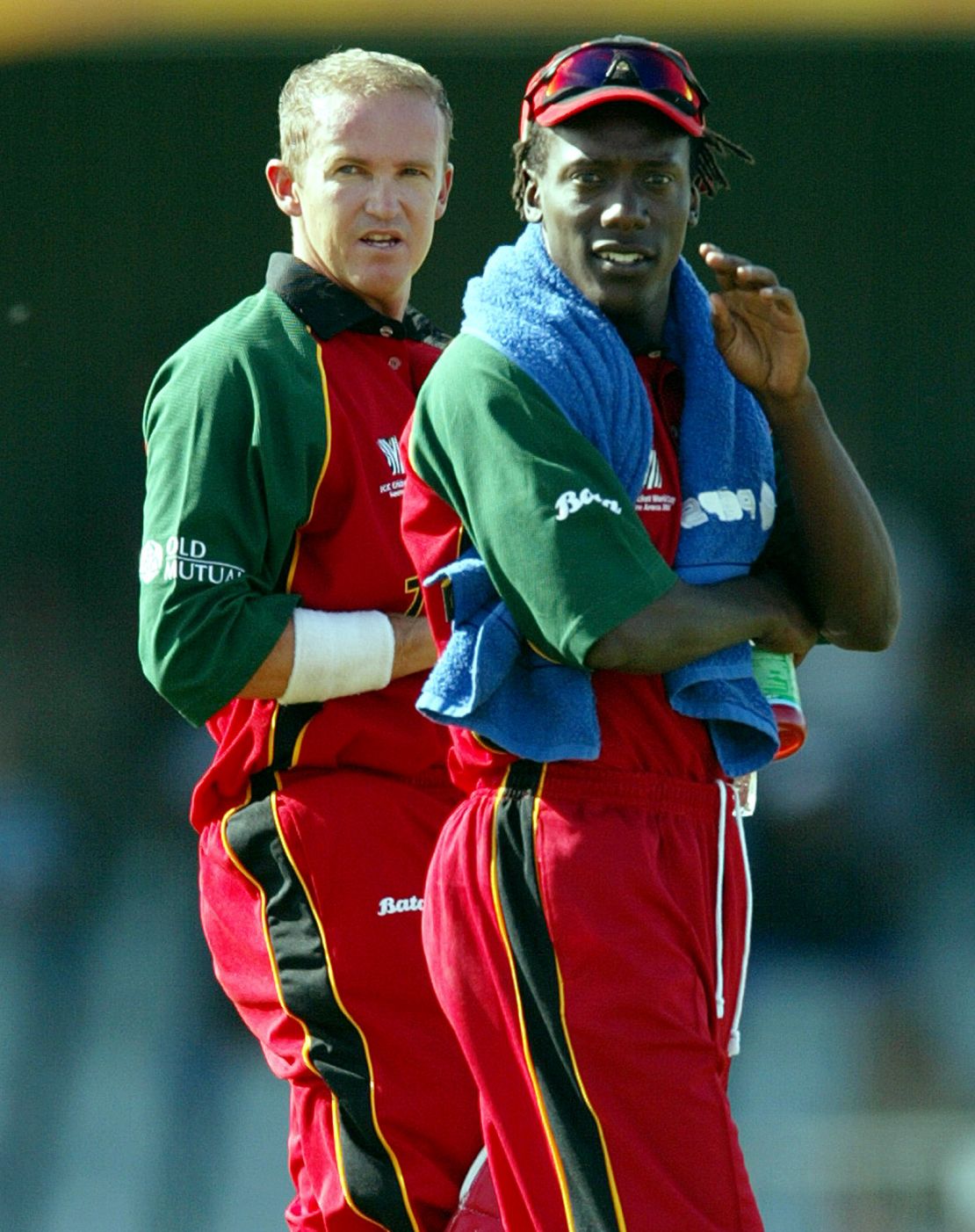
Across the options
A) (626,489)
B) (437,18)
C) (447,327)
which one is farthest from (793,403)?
(447,327)

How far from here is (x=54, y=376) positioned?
623 centimetres

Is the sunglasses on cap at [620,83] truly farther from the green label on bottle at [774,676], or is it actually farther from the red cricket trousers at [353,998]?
the red cricket trousers at [353,998]

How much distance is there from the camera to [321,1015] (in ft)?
9.80

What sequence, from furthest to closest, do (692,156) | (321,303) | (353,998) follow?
(321,303)
(353,998)
(692,156)

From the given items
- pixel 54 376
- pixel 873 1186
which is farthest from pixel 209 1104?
pixel 54 376

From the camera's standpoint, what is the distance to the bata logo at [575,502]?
2.37 metres

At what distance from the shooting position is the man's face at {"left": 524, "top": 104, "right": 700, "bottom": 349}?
2535 millimetres

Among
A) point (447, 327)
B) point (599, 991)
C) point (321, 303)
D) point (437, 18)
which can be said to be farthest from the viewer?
point (447, 327)

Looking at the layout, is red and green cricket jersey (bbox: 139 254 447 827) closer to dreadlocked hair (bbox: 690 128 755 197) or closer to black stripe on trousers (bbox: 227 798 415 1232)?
black stripe on trousers (bbox: 227 798 415 1232)

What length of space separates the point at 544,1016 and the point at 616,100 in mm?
1034

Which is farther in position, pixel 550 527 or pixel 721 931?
pixel 721 931

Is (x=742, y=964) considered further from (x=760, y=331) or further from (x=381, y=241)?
(x=381, y=241)

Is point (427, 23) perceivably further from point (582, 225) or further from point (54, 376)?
point (582, 225)

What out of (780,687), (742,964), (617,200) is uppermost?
(617,200)
